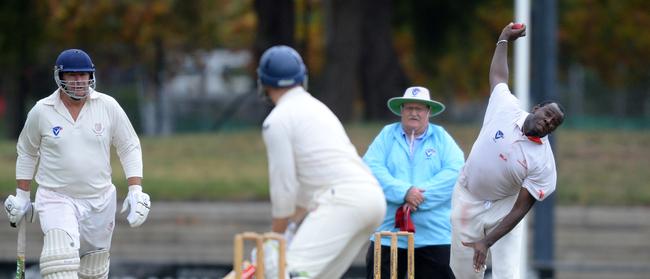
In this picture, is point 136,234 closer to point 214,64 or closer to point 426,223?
point 426,223

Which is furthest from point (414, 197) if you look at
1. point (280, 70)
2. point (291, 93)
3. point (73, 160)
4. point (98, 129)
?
point (73, 160)

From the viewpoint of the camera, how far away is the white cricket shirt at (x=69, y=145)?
322 inches

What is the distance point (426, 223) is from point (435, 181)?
12.1 inches

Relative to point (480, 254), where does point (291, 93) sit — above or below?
above

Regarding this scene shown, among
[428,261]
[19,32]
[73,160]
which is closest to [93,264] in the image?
[73,160]

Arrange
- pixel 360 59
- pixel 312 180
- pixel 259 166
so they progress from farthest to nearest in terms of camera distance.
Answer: pixel 360 59, pixel 259 166, pixel 312 180

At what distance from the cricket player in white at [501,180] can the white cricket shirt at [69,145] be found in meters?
2.38

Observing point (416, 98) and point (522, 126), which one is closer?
point (522, 126)

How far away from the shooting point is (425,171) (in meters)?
8.92

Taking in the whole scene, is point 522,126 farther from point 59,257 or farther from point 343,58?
point 343,58

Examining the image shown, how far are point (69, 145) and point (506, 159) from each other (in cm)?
284

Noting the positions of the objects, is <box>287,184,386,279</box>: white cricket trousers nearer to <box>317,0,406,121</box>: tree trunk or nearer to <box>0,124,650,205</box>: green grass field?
<box>0,124,650,205</box>: green grass field

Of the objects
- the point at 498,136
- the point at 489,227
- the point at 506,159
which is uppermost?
the point at 498,136

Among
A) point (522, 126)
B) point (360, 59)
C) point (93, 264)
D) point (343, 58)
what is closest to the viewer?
point (522, 126)
